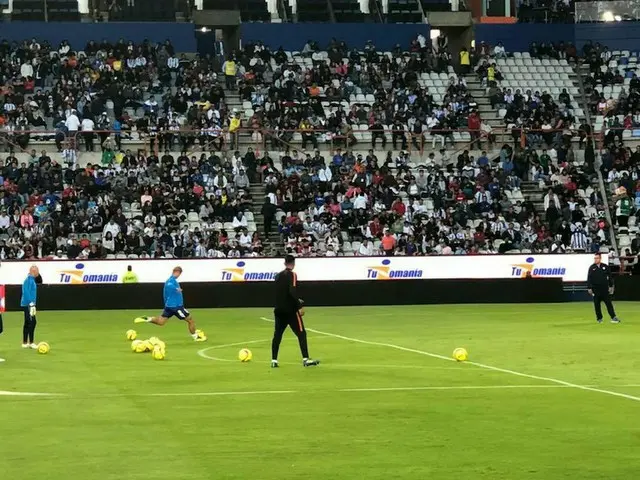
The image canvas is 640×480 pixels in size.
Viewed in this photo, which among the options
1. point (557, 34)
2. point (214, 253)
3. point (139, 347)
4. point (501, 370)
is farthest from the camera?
point (557, 34)

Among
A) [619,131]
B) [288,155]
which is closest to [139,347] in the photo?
[288,155]

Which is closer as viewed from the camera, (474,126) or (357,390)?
(357,390)

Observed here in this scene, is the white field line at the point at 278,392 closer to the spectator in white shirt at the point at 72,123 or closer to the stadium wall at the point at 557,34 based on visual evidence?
the spectator in white shirt at the point at 72,123

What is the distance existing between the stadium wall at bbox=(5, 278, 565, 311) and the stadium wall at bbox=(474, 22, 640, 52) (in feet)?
70.0

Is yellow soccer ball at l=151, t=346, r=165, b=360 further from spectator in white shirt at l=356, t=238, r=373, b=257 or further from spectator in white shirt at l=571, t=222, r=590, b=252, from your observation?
spectator in white shirt at l=571, t=222, r=590, b=252

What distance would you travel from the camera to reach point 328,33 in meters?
63.8

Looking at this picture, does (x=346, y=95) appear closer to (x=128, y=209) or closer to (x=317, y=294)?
(x=128, y=209)

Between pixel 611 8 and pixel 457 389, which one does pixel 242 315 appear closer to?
pixel 457 389

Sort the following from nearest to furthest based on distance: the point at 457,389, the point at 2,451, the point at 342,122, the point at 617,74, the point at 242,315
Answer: the point at 2,451, the point at 457,389, the point at 242,315, the point at 342,122, the point at 617,74

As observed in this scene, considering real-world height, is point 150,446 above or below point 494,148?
below

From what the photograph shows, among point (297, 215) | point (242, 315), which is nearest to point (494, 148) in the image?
point (297, 215)

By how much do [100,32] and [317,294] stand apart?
19921mm

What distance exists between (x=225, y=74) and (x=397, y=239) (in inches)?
537

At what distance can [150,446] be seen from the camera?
15164 mm
